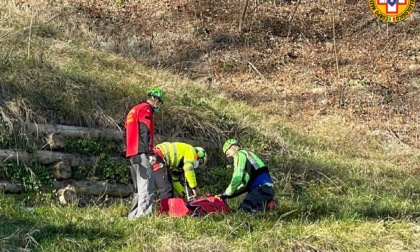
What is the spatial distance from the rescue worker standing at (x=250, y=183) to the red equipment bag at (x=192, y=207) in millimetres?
299

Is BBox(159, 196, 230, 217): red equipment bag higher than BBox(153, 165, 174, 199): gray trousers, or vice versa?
BBox(153, 165, 174, 199): gray trousers

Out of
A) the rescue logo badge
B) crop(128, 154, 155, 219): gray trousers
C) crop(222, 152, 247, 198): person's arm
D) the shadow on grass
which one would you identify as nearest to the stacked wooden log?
crop(128, 154, 155, 219): gray trousers

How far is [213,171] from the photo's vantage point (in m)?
10.4

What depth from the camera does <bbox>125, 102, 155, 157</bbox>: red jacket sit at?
8414mm

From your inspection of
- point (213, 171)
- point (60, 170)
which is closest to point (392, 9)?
point (213, 171)

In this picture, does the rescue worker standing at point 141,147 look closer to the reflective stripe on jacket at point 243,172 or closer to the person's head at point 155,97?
the person's head at point 155,97

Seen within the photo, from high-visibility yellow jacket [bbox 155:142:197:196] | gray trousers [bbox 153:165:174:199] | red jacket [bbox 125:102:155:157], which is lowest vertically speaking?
gray trousers [bbox 153:165:174:199]

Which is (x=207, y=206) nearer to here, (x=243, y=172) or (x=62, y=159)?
(x=243, y=172)

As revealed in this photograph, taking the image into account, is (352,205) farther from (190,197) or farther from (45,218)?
(45,218)

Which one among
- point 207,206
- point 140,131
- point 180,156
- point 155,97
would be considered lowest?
point 207,206

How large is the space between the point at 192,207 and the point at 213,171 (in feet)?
8.08

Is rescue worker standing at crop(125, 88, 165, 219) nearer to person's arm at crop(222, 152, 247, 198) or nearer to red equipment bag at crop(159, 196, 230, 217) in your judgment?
red equipment bag at crop(159, 196, 230, 217)

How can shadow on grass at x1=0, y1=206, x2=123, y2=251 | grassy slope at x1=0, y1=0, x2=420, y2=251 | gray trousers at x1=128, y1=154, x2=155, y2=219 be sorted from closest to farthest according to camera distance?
shadow on grass at x1=0, y1=206, x2=123, y2=251, grassy slope at x1=0, y1=0, x2=420, y2=251, gray trousers at x1=128, y1=154, x2=155, y2=219

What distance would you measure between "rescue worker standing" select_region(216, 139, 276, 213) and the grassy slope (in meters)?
0.28
